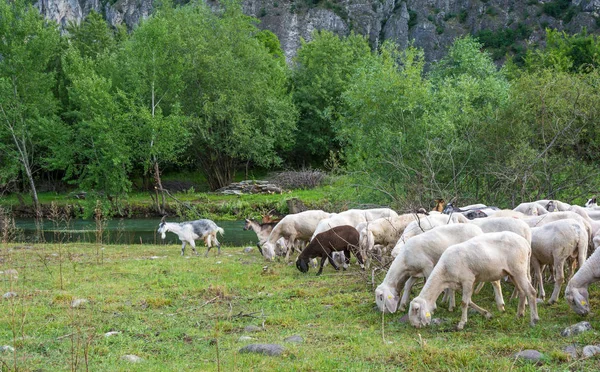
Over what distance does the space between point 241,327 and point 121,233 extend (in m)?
19.3

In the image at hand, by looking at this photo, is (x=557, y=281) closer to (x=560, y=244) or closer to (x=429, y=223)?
(x=560, y=244)

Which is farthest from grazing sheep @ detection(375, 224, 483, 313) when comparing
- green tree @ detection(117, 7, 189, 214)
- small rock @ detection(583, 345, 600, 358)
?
green tree @ detection(117, 7, 189, 214)

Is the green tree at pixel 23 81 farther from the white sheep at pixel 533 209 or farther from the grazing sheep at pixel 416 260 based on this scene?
the grazing sheep at pixel 416 260

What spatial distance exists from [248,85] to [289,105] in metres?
4.70

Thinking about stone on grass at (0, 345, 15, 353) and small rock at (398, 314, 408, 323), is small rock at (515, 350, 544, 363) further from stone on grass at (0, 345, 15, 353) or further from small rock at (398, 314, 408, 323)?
stone on grass at (0, 345, 15, 353)

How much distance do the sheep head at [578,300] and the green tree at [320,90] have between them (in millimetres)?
38379

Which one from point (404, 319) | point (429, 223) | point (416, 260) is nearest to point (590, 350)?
point (404, 319)

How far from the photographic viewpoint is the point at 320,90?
159ft

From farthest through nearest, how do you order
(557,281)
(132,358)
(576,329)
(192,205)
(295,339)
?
(192,205)
(557,281)
(295,339)
(576,329)
(132,358)

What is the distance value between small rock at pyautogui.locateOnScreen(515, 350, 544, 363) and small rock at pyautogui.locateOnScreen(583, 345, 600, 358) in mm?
441

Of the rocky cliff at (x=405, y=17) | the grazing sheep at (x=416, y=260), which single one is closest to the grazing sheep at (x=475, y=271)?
the grazing sheep at (x=416, y=260)

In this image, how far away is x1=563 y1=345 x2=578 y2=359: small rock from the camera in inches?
250

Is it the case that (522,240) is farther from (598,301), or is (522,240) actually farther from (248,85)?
(248,85)

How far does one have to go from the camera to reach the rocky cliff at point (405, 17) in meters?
102
